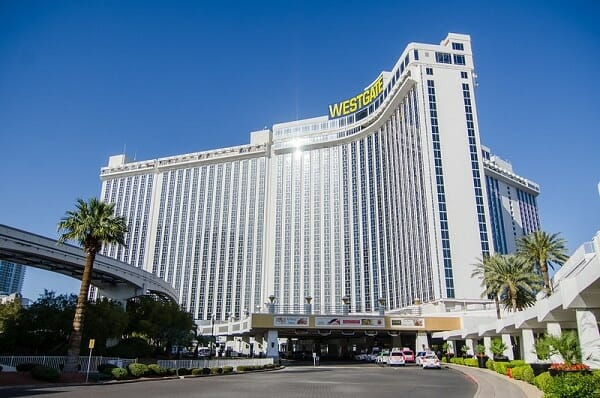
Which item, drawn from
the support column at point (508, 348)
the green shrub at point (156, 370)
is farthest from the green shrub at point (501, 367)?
the green shrub at point (156, 370)

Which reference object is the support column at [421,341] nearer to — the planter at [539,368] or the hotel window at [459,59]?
the planter at [539,368]

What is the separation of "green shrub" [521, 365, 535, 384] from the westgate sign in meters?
97.1

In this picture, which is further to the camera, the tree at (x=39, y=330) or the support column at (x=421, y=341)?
the support column at (x=421, y=341)

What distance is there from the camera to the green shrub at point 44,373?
2714 centimetres

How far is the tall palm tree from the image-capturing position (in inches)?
2003

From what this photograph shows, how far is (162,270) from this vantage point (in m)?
138

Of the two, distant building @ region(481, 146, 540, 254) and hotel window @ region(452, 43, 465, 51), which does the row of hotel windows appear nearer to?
hotel window @ region(452, 43, 465, 51)

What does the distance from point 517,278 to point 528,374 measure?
2828 centimetres

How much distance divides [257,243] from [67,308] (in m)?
87.7

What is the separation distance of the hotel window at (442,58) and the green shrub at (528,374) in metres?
82.9

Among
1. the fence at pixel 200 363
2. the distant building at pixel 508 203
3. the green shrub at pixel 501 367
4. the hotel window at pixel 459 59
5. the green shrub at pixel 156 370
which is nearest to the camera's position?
the green shrub at pixel 501 367

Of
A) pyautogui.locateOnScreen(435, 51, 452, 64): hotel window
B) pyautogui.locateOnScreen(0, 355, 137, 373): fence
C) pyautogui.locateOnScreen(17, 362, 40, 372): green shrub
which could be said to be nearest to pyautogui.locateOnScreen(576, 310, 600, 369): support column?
pyautogui.locateOnScreen(0, 355, 137, 373): fence

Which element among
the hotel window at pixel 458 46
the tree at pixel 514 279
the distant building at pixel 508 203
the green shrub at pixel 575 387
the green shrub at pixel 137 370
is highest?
the hotel window at pixel 458 46

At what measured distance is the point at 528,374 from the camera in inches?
1003
